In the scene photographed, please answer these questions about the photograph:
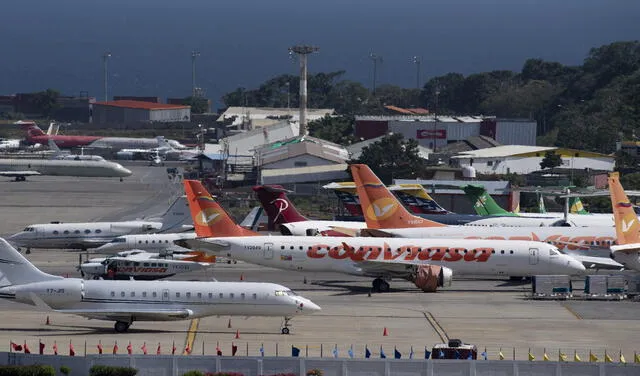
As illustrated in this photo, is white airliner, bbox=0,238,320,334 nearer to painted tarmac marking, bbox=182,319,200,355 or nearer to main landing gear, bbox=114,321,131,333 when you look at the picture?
main landing gear, bbox=114,321,131,333

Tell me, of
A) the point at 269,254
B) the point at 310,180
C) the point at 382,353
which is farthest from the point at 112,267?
the point at 310,180

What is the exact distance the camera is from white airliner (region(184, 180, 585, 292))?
239 ft

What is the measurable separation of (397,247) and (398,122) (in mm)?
122103

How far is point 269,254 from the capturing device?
72.6 metres

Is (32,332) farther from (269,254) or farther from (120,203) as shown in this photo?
(120,203)

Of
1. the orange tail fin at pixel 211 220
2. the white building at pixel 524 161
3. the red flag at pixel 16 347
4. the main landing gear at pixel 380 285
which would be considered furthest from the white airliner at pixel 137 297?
the white building at pixel 524 161

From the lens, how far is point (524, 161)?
6186 inches

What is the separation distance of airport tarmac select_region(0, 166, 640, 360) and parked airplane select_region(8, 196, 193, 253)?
8022mm

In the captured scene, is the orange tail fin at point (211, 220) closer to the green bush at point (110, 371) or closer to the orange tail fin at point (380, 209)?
the orange tail fin at point (380, 209)

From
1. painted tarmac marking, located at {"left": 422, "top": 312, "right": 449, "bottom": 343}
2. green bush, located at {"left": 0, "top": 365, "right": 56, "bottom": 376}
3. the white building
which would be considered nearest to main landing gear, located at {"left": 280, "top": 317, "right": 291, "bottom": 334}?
painted tarmac marking, located at {"left": 422, "top": 312, "right": 449, "bottom": 343}

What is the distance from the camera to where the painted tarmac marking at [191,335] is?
5491 centimetres

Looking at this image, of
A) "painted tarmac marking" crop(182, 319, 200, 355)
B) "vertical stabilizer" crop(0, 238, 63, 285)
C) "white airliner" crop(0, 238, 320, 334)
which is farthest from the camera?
"vertical stabilizer" crop(0, 238, 63, 285)

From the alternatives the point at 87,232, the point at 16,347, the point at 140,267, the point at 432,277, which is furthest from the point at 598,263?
the point at 16,347

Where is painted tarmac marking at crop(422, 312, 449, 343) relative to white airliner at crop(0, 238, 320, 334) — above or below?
below
